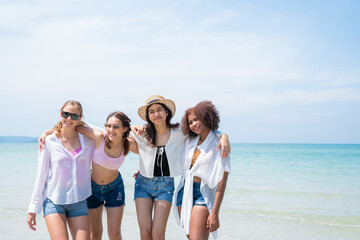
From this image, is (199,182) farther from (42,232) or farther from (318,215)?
(318,215)

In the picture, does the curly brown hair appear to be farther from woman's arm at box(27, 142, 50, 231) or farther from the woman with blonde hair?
woman's arm at box(27, 142, 50, 231)

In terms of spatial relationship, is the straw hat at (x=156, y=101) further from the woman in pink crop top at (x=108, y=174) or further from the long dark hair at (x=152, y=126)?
the woman in pink crop top at (x=108, y=174)

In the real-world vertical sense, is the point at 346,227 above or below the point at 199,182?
below

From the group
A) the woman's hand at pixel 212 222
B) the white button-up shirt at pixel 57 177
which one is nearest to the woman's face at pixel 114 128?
the white button-up shirt at pixel 57 177

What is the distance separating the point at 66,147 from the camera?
13.5 ft

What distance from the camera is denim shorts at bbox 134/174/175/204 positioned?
14.5 feet

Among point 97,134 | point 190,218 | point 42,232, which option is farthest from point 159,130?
point 42,232

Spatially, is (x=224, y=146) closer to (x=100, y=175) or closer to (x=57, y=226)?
(x=100, y=175)

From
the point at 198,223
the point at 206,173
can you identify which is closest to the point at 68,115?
the point at 206,173

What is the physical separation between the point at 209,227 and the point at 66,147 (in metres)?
1.98

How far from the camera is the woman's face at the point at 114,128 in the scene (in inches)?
173

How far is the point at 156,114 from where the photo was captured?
4.55m

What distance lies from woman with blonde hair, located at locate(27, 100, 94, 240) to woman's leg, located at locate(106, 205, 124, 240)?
1.43 feet

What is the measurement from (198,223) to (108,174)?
1319mm
